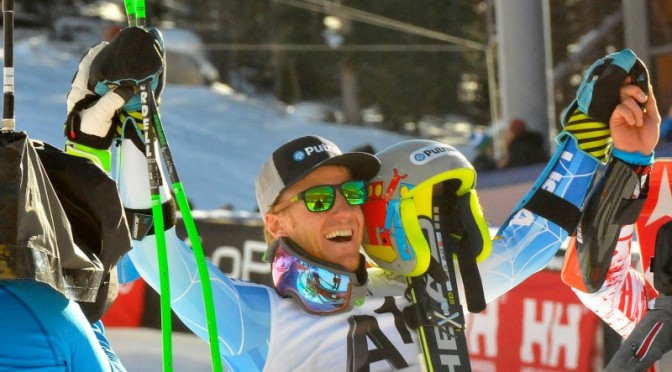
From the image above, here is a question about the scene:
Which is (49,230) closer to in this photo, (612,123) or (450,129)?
(612,123)

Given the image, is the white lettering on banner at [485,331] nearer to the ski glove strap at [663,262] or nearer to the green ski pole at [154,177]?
the ski glove strap at [663,262]

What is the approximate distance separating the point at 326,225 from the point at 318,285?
7.1 inches

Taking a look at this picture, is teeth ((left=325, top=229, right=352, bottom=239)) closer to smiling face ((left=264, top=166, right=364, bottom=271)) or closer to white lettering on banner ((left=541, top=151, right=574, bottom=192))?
smiling face ((left=264, top=166, right=364, bottom=271))

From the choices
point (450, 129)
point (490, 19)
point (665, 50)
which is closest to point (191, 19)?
point (450, 129)

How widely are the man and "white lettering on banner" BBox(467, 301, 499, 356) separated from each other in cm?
228

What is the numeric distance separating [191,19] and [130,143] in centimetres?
1781

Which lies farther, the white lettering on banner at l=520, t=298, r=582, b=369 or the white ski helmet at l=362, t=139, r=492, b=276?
the white lettering on banner at l=520, t=298, r=582, b=369

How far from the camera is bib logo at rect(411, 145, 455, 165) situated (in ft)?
12.2

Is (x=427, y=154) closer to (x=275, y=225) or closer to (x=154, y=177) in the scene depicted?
(x=275, y=225)

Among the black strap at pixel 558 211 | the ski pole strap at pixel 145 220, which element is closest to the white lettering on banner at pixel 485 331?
the black strap at pixel 558 211

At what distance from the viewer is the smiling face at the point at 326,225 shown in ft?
11.8

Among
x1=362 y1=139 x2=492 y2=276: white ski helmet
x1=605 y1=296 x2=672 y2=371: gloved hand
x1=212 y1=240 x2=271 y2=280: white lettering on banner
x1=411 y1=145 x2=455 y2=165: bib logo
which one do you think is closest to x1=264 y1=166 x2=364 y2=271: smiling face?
x1=362 y1=139 x2=492 y2=276: white ski helmet

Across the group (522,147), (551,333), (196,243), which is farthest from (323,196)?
(522,147)

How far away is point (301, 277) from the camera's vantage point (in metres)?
3.52
